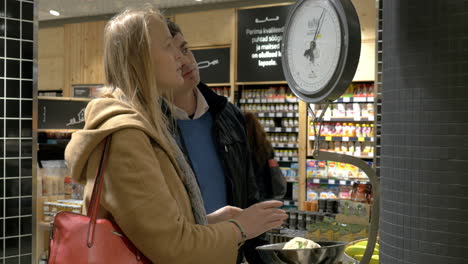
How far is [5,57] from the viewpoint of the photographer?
3166 mm

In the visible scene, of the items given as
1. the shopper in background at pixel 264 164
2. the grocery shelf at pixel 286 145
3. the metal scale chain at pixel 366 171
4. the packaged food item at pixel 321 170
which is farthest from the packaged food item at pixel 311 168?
the metal scale chain at pixel 366 171

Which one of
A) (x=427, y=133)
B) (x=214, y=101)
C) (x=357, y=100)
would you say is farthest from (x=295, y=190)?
(x=427, y=133)

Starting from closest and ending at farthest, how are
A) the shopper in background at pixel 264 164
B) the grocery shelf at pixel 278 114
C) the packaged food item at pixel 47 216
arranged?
the shopper in background at pixel 264 164, the packaged food item at pixel 47 216, the grocery shelf at pixel 278 114

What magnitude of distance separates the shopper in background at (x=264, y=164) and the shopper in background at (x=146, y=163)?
9.12ft

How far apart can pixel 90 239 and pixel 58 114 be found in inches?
215

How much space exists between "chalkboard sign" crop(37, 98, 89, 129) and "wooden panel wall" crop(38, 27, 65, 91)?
195 inches

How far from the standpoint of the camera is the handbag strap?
1250 millimetres

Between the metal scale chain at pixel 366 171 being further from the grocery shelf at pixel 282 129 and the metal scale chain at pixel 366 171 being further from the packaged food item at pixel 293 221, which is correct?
the grocery shelf at pixel 282 129

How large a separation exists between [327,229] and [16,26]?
226cm

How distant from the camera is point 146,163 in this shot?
126cm

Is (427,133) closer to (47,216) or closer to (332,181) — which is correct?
(47,216)

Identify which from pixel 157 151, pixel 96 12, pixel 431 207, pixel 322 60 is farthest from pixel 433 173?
pixel 96 12

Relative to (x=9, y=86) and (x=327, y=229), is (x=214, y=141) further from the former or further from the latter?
(x=9, y=86)

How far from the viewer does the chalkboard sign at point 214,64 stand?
321 inches
